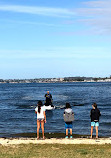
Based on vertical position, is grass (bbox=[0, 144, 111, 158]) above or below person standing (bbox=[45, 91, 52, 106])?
below

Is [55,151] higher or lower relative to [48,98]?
lower

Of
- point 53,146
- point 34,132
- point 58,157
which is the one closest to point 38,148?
point 53,146

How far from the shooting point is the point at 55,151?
1288 centimetres

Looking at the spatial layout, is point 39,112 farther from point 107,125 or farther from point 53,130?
point 107,125

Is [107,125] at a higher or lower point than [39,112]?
lower

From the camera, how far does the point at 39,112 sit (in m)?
16.0

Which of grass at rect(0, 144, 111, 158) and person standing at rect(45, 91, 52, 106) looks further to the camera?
person standing at rect(45, 91, 52, 106)

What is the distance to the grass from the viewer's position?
12016 mm

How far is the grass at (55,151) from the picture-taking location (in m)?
12.0

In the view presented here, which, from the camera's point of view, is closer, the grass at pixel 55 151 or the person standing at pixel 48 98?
the grass at pixel 55 151

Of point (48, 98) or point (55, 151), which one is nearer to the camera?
point (55, 151)

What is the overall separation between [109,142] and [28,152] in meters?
4.55

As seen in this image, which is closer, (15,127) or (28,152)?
(28,152)

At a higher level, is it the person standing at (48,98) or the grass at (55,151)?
the person standing at (48,98)
